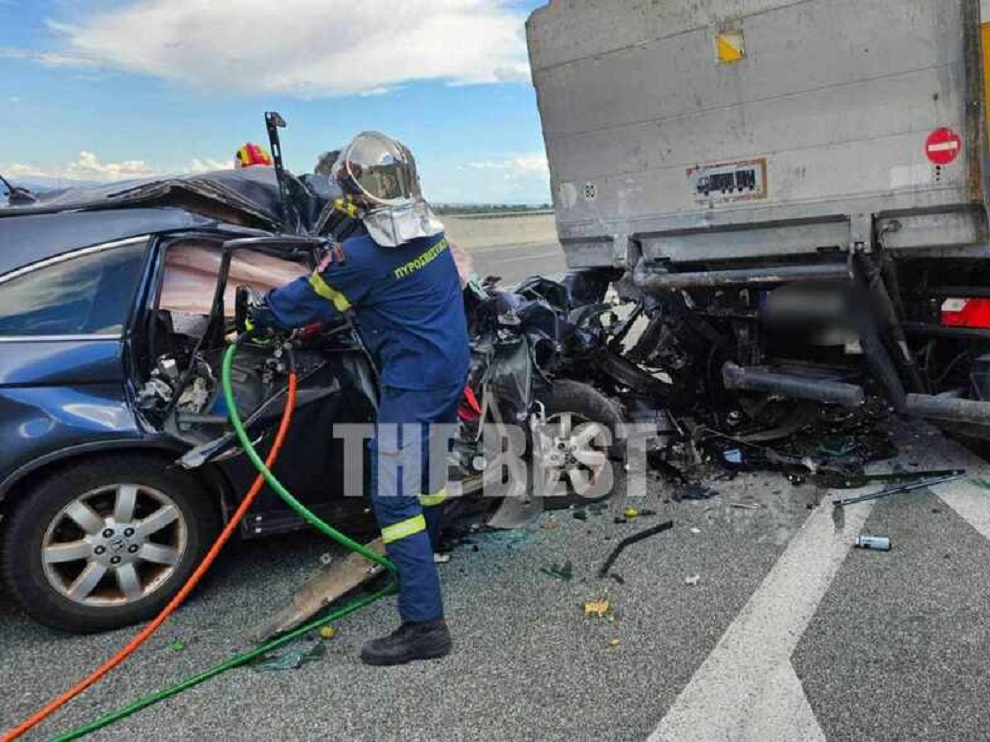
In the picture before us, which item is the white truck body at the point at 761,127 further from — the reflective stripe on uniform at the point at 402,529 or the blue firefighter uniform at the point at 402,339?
the reflective stripe on uniform at the point at 402,529

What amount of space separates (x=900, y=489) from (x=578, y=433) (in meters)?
1.69

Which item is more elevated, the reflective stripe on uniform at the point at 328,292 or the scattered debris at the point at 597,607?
the reflective stripe on uniform at the point at 328,292

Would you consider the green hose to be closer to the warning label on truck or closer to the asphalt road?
the warning label on truck

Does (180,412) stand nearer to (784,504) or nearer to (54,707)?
(54,707)

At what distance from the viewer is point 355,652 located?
10.5ft

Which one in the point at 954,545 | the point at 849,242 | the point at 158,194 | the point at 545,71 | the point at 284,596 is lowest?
Answer: the point at 954,545

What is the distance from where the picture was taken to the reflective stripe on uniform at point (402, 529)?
10.6 feet

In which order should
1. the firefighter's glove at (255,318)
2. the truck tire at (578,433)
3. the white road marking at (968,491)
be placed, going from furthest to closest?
the truck tire at (578,433) → the white road marking at (968,491) → the firefighter's glove at (255,318)

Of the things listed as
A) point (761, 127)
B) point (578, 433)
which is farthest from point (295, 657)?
point (761, 127)

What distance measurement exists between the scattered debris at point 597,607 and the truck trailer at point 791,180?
5.80 feet

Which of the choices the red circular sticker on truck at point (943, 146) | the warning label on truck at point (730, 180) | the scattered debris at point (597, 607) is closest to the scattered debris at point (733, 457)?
the warning label on truck at point (730, 180)

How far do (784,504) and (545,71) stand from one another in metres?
2.74

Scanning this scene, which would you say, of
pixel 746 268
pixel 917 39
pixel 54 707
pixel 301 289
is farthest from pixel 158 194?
pixel 917 39

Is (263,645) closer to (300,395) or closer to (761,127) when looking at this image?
(300,395)
